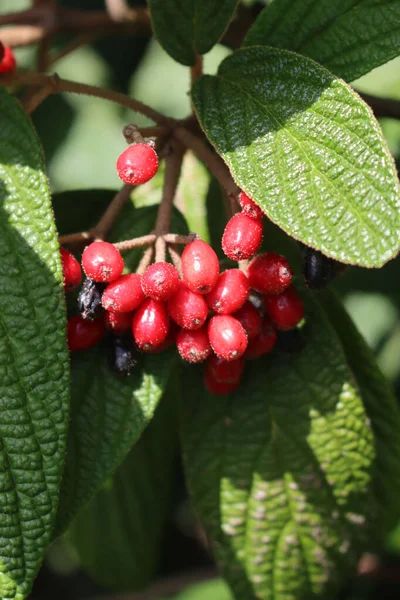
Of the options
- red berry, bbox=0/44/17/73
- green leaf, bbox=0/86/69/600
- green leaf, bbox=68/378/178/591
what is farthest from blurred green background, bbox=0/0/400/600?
green leaf, bbox=0/86/69/600

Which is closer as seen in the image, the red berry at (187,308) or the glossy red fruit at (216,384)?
the red berry at (187,308)

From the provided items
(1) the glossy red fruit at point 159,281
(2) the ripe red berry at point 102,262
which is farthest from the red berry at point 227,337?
(2) the ripe red berry at point 102,262

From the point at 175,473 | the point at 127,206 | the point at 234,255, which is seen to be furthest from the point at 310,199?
the point at 175,473

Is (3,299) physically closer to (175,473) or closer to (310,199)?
(310,199)

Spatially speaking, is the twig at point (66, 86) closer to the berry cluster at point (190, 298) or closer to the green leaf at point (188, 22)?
the green leaf at point (188, 22)

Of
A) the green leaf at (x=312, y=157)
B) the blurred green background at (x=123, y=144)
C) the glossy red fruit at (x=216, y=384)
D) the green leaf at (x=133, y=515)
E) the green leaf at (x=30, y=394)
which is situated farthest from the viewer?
the blurred green background at (x=123, y=144)

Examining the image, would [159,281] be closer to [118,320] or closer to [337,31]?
[118,320]
